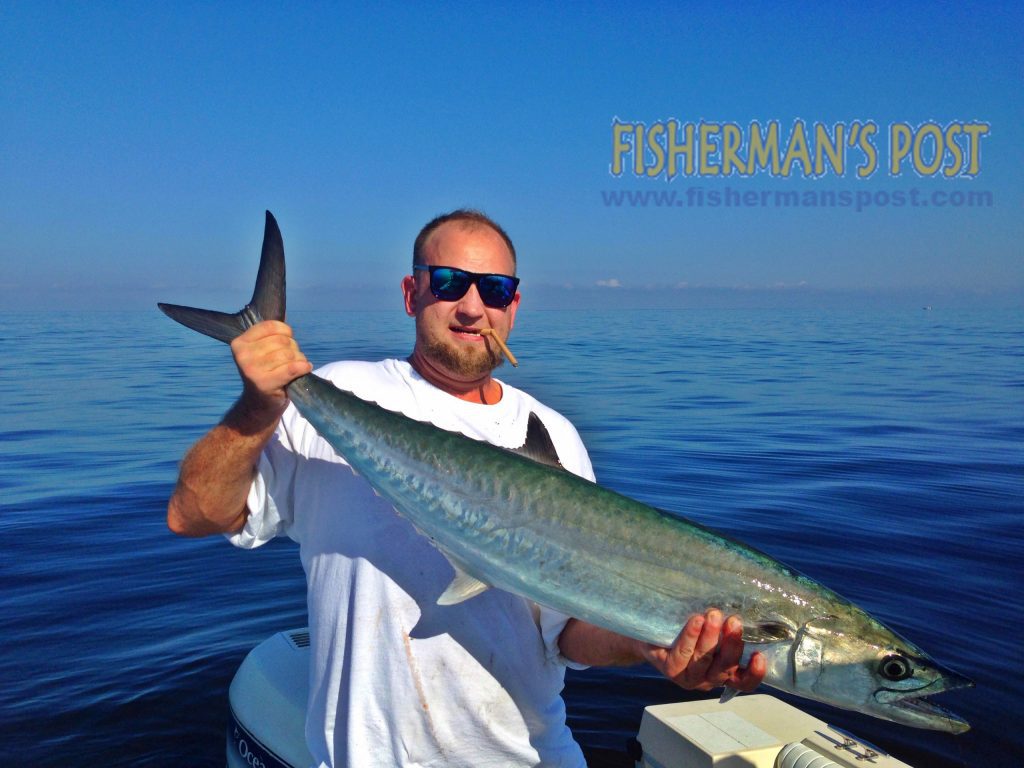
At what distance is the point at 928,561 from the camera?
7.56 metres

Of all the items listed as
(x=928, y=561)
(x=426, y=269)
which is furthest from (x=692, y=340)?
(x=426, y=269)

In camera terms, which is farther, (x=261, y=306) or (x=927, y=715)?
(x=261, y=306)

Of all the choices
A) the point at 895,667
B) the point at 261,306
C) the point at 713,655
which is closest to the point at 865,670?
the point at 895,667

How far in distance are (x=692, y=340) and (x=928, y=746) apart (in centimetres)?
3411

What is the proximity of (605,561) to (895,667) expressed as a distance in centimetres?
88

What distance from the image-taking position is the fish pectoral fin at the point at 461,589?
260cm

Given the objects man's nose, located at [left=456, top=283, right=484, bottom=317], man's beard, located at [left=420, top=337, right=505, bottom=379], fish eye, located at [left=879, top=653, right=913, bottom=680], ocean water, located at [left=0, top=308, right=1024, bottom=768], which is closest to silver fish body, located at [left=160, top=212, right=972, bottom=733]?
fish eye, located at [left=879, top=653, right=913, bottom=680]

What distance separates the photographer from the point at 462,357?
310 cm

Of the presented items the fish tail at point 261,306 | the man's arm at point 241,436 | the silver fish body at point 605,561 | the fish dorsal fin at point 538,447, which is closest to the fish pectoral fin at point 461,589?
the silver fish body at point 605,561

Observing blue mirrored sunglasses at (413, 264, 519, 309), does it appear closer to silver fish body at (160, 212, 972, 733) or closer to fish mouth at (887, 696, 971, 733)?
silver fish body at (160, 212, 972, 733)

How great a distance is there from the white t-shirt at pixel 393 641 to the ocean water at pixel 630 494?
2388mm

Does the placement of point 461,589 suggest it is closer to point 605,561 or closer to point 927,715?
point 605,561

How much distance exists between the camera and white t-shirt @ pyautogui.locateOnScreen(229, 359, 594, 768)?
8.81 ft

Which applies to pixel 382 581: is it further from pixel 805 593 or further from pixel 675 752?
pixel 675 752
